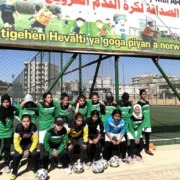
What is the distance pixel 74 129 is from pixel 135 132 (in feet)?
4.83

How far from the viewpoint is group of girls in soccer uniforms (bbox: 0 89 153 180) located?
16.7ft

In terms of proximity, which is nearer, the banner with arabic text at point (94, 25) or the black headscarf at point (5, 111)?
the black headscarf at point (5, 111)

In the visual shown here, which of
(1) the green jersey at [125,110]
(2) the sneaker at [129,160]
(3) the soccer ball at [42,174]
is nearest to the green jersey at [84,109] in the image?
(1) the green jersey at [125,110]

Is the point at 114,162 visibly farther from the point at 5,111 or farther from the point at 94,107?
the point at 5,111

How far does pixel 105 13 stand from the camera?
753 centimetres

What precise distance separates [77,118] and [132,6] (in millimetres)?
4037

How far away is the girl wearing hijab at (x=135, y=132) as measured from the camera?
604 centimetres

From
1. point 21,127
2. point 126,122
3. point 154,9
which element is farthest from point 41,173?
point 154,9

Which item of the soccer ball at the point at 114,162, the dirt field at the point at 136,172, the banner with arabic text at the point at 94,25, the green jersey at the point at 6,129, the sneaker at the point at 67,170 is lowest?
the dirt field at the point at 136,172

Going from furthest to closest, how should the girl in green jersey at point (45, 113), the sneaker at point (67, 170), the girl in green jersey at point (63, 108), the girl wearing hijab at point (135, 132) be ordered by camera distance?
the girl wearing hijab at point (135, 132) → the girl in green jersey at point (63, 108) → the girl in green jersey at point (45, 113) → the sneaker at point (67, 170)

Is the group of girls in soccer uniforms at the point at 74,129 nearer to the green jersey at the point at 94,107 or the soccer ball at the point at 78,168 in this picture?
the green jersey at the point at 94,107

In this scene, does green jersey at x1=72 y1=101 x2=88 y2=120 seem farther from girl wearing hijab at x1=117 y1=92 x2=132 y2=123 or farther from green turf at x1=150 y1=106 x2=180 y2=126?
green turf at x1=150 y1=106 x2=180 y2=126

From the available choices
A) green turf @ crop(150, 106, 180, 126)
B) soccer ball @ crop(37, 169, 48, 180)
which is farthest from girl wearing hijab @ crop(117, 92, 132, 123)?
green turf @ crop(150, 106, 180, 126)

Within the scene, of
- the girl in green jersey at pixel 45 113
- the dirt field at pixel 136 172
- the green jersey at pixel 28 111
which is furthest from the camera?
the girl in green jersey at pixel 45 113
